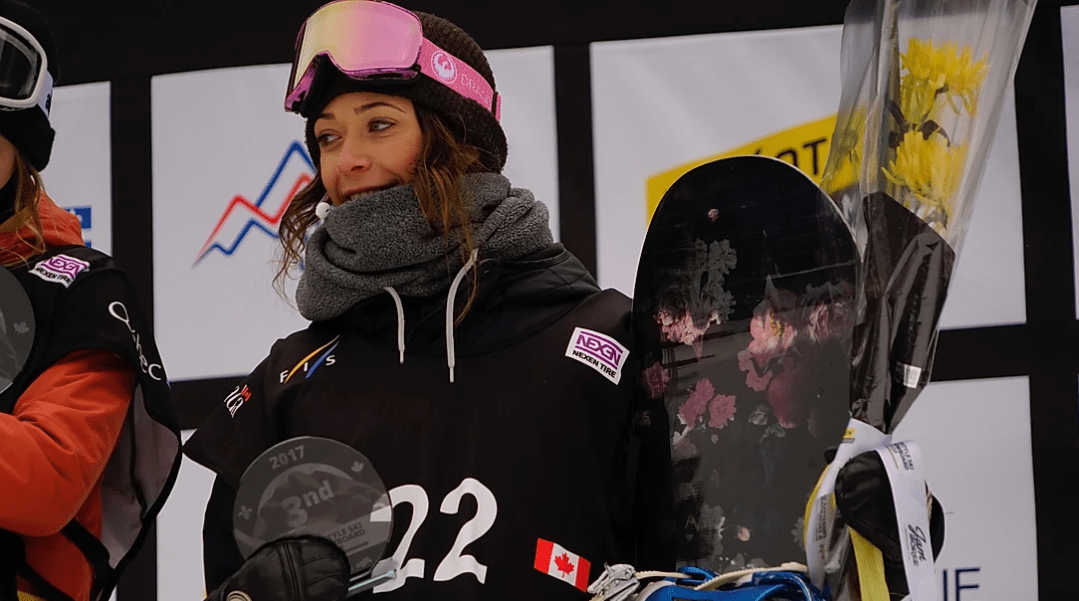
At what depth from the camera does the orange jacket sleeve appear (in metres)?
1.61

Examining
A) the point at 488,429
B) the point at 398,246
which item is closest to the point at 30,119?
the point at 398,246

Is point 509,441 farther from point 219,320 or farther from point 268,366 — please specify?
point 219,320

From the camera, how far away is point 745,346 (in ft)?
5.43

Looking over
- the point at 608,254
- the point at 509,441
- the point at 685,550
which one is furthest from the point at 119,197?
the point at 685,550

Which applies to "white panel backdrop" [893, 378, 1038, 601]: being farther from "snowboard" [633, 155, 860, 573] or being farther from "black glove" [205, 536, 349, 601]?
"black glove" [205, 536, 349, 601]

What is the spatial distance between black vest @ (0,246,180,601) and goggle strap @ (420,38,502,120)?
562 mm

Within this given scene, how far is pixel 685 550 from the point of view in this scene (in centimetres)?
164

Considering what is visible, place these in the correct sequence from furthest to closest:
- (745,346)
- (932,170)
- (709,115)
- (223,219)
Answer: (223,219), (709,115), (745,346), (932,170)

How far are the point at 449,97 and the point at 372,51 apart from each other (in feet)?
0.43

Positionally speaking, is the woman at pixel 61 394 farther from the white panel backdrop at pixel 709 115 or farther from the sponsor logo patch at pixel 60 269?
the white panel backdrop at pixel 709 115

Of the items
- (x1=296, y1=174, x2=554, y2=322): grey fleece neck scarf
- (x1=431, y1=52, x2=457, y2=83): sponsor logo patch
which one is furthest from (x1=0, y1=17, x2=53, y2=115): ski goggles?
(x1=431, y1=52, x2=457, y2=83): sponsor logo patch

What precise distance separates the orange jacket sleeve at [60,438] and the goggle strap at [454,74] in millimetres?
618

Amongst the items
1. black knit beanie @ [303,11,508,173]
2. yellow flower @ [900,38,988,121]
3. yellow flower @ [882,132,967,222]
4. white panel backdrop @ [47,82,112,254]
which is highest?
white panel backdrop @ [47,82,112,254]

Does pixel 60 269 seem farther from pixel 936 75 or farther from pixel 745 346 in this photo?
pixel 936 75
